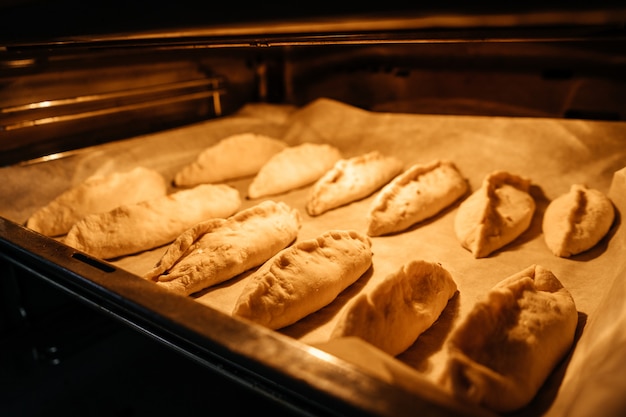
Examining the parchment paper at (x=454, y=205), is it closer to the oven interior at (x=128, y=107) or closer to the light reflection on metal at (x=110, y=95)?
the oven interior at (x=128, y=107)

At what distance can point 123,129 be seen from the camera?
273 cm

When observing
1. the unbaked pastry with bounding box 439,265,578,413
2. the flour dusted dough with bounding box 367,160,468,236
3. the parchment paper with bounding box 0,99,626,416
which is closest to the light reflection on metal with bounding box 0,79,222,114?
Answer: the parchment paper with bounding box 0,99,626,416

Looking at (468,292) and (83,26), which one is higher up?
(83,26)

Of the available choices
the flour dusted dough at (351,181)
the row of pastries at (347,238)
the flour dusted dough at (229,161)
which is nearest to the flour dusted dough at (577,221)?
the row of pastries at (347,238)

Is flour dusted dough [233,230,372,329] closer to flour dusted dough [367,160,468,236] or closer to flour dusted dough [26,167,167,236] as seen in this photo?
flour dusted dough [367,160,468,236]

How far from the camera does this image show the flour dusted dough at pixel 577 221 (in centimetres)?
169

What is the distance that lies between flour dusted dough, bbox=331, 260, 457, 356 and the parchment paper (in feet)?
0.18

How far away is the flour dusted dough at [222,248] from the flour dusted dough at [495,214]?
733mm

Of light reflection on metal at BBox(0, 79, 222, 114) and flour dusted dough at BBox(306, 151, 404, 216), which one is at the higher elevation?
light reflection on metal at BBox(0, 79, 222, 114)

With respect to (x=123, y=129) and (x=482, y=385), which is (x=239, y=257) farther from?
(x=123, y=129)

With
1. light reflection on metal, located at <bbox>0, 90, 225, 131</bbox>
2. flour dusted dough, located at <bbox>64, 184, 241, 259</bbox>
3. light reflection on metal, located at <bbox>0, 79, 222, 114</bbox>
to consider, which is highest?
light reflection on metal, located at <bbox>0, 79, 222, 114</bbox>

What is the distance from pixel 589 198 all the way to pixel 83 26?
2.02 metres

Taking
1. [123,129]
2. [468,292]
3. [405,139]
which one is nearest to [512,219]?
[468,292]

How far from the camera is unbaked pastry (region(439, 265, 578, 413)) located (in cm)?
94
